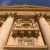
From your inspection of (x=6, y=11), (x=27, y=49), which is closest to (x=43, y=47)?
(x=27, y=49)

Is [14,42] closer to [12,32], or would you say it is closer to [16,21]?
[12,32]

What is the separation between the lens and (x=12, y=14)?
83.5 feet

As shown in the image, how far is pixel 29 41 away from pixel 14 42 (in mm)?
1457

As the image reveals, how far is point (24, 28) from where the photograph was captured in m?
19.2

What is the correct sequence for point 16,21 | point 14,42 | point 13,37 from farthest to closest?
1. point 16,21
2. point 13,37
3. point 14,42

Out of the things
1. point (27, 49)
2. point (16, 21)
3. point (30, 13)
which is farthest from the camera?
point (30, 13)

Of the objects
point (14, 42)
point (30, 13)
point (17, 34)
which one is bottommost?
point (14, 42)

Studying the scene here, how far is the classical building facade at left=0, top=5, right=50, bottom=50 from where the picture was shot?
14.8m

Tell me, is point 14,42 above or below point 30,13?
below

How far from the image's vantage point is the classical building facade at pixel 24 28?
48.5 ft

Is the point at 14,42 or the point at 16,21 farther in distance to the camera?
the point at 16,21

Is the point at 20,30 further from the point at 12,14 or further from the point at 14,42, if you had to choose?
the point at 12,14

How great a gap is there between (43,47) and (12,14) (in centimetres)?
1223

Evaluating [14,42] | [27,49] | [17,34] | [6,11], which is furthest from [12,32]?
[6,11]
